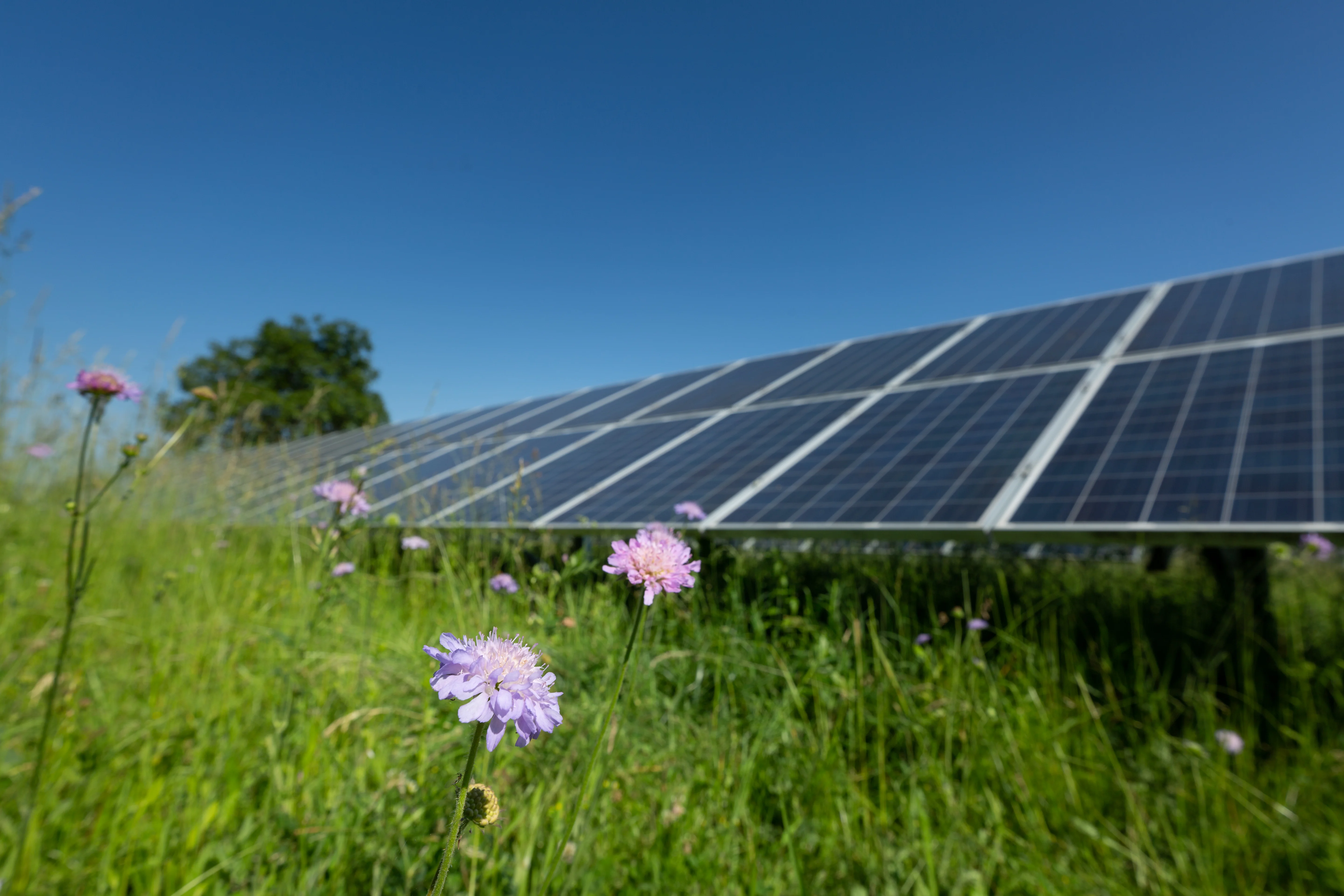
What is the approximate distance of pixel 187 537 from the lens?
5.38m

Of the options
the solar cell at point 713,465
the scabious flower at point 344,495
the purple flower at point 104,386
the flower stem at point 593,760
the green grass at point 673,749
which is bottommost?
the green grass at point 673,749

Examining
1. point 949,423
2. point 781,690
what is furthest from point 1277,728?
point 949,423

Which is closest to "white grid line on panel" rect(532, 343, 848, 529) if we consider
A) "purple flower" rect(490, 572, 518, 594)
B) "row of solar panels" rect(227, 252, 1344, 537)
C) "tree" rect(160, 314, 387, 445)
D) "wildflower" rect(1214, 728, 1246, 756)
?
"row of solar panels" rect(227, 252, 1344, 537)

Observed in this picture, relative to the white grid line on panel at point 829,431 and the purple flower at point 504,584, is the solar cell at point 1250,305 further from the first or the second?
the purple flower at point 504,584

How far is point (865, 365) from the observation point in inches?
353

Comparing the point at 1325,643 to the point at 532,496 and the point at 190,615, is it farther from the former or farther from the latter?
the point at 190,615

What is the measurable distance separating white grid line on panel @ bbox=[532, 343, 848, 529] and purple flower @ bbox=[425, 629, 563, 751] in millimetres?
3924

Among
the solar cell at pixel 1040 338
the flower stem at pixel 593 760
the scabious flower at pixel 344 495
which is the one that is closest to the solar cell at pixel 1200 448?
the solar cell at pixel 1040 338

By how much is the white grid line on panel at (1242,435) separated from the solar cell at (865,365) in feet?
10.7

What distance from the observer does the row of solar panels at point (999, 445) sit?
12.2 ft

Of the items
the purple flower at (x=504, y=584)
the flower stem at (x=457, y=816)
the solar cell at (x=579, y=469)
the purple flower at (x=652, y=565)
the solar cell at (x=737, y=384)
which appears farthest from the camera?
the solar cell at (x=737, y=384)

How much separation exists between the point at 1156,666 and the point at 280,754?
155 inches

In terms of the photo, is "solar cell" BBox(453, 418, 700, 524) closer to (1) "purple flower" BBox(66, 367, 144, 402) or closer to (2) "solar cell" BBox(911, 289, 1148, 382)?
(1) "purple flower" BBox(66, 367, 144, 402)

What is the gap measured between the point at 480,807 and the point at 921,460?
4.94 m
